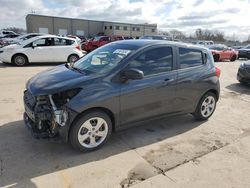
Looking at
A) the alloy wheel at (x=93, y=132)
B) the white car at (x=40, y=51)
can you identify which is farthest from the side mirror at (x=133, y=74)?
the white car at (x=40, y=51)

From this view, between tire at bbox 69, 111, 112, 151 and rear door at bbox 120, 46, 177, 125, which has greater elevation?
rear door at bbox 120, 46, 177, 125

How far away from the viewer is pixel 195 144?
460cm

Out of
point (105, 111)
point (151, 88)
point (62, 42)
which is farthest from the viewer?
point (62, 42)

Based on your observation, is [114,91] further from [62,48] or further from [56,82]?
[62,48]

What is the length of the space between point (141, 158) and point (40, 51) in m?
10.6

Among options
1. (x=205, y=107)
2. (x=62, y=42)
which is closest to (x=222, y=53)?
(x=62, y=42)

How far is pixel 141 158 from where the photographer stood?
4.00 m

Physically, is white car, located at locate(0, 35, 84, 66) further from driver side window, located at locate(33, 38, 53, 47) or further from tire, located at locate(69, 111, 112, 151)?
tire, located at locate(69, 111, 112, 151)

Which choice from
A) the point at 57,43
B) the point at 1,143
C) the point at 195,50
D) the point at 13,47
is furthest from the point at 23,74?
the point at 195,50

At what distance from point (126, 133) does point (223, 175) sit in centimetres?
187

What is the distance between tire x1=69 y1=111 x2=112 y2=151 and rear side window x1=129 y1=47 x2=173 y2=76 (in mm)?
1024

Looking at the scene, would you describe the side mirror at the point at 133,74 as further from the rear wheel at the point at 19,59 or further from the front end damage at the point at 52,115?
the rear wheel at the point at 19,59

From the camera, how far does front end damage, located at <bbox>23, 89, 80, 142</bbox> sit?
3.75 m

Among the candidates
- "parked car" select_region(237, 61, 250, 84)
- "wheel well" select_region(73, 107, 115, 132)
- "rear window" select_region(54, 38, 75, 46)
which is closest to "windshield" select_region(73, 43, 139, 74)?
"wheel well" select_region(73, 107, 115, 132)
